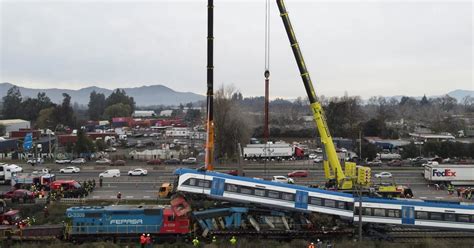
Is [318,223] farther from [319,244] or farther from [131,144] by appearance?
[131,144]

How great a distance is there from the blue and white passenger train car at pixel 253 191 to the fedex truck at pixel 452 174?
1879 cm

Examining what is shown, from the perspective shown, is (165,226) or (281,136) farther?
(281,136)

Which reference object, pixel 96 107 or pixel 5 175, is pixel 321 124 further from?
pixel 96 107

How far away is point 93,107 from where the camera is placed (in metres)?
129

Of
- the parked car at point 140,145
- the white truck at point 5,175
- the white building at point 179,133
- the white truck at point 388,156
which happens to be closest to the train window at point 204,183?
the white truck at point 5,175

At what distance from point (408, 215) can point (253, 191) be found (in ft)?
25.4

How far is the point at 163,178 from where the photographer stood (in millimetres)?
35156

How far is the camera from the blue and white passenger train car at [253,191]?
59.7 feet

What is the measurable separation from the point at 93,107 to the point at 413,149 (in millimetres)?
108166

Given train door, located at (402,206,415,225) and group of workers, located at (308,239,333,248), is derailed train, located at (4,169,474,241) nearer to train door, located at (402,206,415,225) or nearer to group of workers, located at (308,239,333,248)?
train door, located at (402,206,415,225)

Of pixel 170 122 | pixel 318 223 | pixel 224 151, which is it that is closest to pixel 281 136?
pixel 224 151

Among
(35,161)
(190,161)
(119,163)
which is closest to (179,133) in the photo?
(190,161)

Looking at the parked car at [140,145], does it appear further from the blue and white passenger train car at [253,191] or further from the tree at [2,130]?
the blue and white passenger train car at [253,191]

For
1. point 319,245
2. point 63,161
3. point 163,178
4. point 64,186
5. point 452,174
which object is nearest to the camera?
point 319,245
